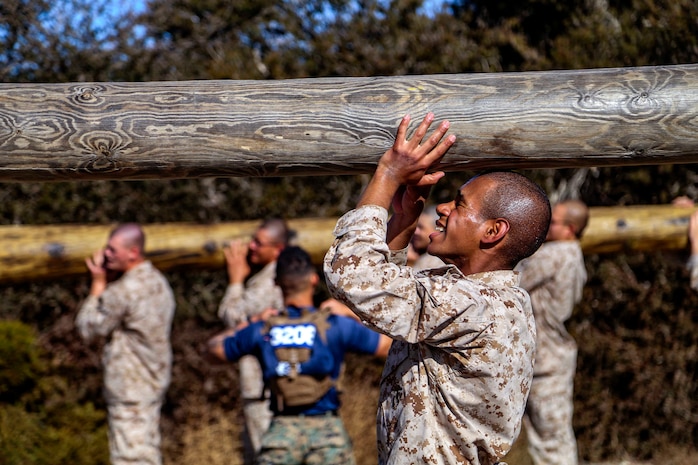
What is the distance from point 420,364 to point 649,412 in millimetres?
6865

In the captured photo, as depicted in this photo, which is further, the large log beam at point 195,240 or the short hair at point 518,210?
the large log beam at point 195,240

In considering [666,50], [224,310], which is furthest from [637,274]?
[224,310]

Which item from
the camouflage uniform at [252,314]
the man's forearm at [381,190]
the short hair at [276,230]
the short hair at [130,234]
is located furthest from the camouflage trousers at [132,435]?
the man's forearm at [381,190]

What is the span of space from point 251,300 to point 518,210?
4.49m

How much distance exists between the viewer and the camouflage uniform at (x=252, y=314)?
748cm

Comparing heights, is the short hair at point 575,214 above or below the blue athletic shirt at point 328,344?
above

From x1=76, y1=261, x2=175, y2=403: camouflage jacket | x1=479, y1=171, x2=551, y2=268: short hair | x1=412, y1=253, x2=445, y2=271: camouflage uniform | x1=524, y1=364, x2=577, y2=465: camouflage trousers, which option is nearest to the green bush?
x1=76, y1=261, x2=175, y2=403: camouflage jacket

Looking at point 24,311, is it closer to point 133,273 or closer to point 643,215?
point 133,273

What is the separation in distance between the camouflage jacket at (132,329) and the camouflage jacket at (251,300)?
1.83 feet

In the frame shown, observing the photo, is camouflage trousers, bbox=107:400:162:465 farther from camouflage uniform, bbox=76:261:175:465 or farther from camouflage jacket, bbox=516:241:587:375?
camouflage jacket, bbox=516:241:587:375

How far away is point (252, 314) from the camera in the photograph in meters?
7.43

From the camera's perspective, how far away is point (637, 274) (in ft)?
30.9

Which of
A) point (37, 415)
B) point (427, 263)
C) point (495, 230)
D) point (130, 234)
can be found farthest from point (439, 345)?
point (37, 415)

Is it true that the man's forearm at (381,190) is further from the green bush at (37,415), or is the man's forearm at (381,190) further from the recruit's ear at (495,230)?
the green bush at (37,415)
